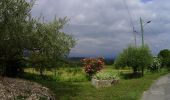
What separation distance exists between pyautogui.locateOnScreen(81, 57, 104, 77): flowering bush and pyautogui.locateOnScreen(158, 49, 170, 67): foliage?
63.3 feet

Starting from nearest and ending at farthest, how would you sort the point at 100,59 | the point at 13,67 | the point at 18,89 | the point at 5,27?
the point at 18,89, the point at 5,27, the point at 13,67, the point at 100,59

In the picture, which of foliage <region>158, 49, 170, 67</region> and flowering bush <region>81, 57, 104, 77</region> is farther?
foliage <region>158, 49, 170, 67</region>

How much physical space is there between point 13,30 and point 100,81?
7871 mm

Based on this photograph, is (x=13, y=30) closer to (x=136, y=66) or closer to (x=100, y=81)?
(x=100, y=81)

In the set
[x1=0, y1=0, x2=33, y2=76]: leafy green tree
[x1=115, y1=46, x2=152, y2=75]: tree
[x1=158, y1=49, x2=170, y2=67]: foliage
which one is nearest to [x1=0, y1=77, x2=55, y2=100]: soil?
[x1=0, y1=0, x2=33, y2=76]: leafy green tree

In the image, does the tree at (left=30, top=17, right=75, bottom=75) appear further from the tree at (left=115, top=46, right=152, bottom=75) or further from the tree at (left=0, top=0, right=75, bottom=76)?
the tree at (left=115, top=46, right=152, bottom=75)

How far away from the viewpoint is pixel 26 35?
18359 mm

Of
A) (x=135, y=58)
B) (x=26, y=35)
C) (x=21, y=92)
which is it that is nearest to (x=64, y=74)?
(x=135, y=58)

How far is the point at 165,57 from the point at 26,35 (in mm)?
37516

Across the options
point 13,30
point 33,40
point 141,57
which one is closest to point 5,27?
point 13,30

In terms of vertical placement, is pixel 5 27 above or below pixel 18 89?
above

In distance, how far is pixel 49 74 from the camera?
3244 cm

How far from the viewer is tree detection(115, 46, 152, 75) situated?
37906 mm

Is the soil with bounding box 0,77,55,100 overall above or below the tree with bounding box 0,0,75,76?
below
